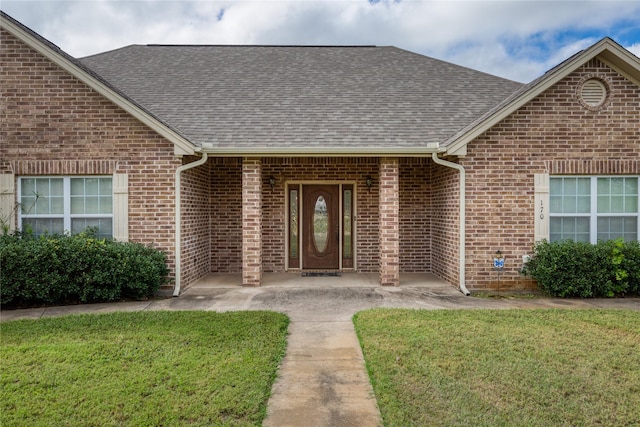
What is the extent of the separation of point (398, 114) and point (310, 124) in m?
2.18

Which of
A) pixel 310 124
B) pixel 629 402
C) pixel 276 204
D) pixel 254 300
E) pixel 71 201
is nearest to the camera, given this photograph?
pixel 629 402

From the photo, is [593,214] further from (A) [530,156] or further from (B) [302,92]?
(B) [302,92]

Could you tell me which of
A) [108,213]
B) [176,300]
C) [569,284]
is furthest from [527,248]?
[108,213]

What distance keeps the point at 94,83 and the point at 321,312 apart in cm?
607

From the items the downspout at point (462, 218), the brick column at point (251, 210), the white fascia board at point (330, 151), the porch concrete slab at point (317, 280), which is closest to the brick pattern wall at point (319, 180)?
the porch concrete slab at point (317, 280)

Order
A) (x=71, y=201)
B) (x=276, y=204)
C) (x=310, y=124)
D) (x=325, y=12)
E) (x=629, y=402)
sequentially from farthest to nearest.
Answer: (x=325, y=12), (x=276, y=204), (x=310, y=124), (x=71, y=201), (x=629, y=402)

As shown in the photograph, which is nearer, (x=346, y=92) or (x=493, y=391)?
(x=493, y=391)

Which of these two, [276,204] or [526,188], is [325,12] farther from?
[526,188]

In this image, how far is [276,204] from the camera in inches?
401

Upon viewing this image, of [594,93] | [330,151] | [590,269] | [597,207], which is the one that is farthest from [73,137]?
[597,207]

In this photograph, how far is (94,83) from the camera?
743 cm

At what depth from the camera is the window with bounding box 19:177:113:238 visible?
25.4ft

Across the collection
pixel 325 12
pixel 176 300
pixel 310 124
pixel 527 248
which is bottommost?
pixel 176 300

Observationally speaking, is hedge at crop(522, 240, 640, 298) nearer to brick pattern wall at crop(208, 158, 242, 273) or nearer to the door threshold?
the door threshold
